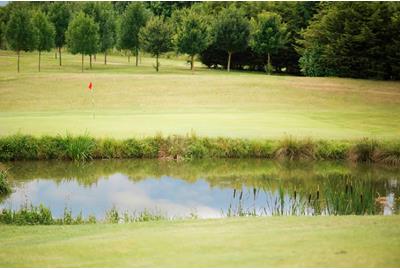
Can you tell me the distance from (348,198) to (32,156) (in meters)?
13.2

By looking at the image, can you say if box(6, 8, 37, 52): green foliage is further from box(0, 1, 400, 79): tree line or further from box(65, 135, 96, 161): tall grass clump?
box(65, 135, 96, 161): tall grass clump

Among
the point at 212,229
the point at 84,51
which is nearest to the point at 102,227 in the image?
the point at 212,229

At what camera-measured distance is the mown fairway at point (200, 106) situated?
1048 inches

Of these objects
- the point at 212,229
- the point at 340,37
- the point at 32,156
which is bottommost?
the point at 32,156

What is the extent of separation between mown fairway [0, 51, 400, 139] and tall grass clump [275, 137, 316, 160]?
132 centimetres

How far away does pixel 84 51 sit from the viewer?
59.4 meters

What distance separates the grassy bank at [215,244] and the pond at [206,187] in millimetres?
4280

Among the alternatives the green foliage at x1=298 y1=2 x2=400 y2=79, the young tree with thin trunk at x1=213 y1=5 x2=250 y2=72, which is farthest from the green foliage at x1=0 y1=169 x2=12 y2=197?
the young tree with thin trunk at x1=213 y1=5 x2=250 y2=72

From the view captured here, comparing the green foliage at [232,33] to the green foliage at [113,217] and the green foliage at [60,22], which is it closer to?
the green foliage at [60,22]

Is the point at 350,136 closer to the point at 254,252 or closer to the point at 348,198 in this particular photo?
the point at 348,198

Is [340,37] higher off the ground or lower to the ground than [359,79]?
higher

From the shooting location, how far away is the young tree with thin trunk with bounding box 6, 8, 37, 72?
180 ft

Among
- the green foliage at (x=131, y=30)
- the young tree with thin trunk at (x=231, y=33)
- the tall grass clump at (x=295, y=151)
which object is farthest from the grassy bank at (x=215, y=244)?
the green foliage at (x=131, y=30)

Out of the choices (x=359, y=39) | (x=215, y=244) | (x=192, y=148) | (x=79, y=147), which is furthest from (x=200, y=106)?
(x=215, y=244)
